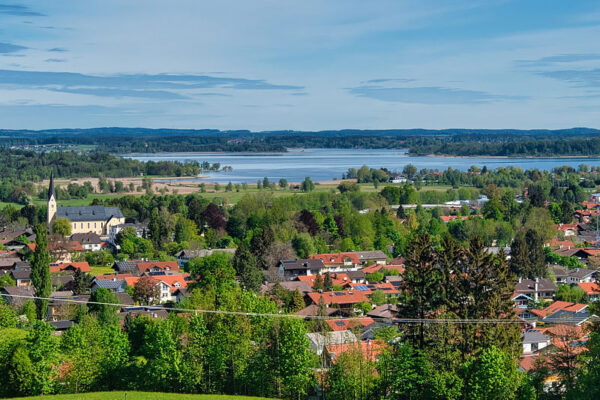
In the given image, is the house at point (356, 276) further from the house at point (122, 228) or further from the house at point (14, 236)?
the house at point (14, 236)

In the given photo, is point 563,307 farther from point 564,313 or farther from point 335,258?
point 335,258

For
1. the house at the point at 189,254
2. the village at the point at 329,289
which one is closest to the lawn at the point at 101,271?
the village at the point at 329,289

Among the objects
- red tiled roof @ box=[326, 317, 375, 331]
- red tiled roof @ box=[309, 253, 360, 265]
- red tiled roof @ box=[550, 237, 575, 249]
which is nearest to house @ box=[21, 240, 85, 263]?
red tiled roof @ box=[309, 253, 360, 265]

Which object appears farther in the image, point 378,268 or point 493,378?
point 378,268

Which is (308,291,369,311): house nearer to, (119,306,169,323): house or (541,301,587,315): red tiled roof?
(119,306,169,323): house

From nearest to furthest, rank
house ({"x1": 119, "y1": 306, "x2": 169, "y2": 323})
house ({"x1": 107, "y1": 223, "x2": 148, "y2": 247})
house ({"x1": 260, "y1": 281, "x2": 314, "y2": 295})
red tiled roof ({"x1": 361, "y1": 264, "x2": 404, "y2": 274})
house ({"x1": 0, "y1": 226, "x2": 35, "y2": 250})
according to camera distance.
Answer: house ({"x1": 119, "y1": 306, "x2": 169, "y2": 323}) < house ({"x1": 260, "y1": 281, "x2": 314, "y2": 295}) < red tiled roof ({"x1": 361, "y1": 264, "x2": 404, "y2": 274}) < house ({"x1": 0, "y1": 226, "x2": 35, "y2": 250}) < house ({"x1": 107, "y1": 223, "x2": 148, "y2": 247})

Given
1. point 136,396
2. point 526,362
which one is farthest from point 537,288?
point 136,396
